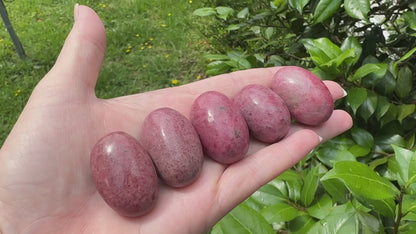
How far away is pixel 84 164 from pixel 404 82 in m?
1.24

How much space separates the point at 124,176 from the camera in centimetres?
128

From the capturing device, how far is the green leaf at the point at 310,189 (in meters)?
1.32

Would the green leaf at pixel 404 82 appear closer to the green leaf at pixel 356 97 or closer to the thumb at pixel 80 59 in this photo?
the green leaf at pixel 356 97

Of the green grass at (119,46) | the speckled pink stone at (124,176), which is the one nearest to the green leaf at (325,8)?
the speckled pink stone at (124,176)

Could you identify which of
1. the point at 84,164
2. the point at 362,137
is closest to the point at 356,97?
the point at 362,137

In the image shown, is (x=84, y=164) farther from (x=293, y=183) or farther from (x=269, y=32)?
(x=269, y=32)

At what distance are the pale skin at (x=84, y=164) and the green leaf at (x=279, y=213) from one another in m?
0.11

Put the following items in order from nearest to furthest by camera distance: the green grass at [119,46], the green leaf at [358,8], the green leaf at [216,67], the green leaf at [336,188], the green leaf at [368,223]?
the green leaf at [368,223] → the green leaf at [336,188] → the green leaf at [358,8] → the green leaf at [216,67] → the green grass at [119,46]

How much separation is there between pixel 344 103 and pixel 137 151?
38.6 inches

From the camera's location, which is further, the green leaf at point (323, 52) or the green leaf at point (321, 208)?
the green leaf at point (323, 52)

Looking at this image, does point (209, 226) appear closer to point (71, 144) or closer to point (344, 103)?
point (71, 144)

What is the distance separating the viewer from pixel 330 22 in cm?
178

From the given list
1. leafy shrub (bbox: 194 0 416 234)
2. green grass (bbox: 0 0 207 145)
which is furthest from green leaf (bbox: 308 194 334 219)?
green grass (bbox: 0 0 207 145)

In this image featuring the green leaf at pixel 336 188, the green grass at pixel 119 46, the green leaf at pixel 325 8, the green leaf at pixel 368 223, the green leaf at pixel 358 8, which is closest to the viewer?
the green leaf at pixel 368 223
